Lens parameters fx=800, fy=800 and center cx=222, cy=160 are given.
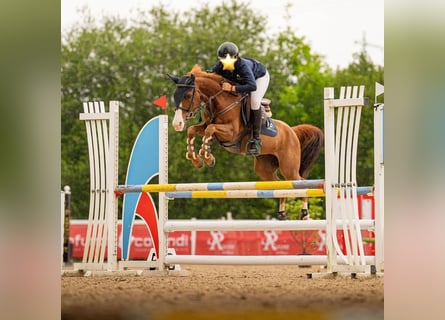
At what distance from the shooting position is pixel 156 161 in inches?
193

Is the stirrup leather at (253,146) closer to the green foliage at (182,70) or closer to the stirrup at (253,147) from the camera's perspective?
the stirrup at (253,147)

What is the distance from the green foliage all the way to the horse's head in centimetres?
617

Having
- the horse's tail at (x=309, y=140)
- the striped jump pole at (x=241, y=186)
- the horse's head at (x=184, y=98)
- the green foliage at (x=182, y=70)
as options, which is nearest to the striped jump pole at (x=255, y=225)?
the striped jump pole at (x=241, y=186)

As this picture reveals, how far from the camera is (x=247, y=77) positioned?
4.50 metres

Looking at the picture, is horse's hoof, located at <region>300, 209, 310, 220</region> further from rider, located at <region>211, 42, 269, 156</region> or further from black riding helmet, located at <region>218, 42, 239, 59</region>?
black riding helmet, located at <region>218, 42, 239, 59</region>

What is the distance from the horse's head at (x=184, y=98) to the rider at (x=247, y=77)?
0.19m

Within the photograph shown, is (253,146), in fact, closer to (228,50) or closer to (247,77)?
(247,77)

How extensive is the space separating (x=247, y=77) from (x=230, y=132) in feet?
1.13

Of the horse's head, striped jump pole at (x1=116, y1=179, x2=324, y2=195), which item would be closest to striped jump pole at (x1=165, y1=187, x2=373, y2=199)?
striped jump pole at (x1=116, y1=179, x2=324, y2=195)

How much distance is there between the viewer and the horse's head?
4422mm

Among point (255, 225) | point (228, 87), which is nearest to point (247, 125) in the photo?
point (228, 87)
